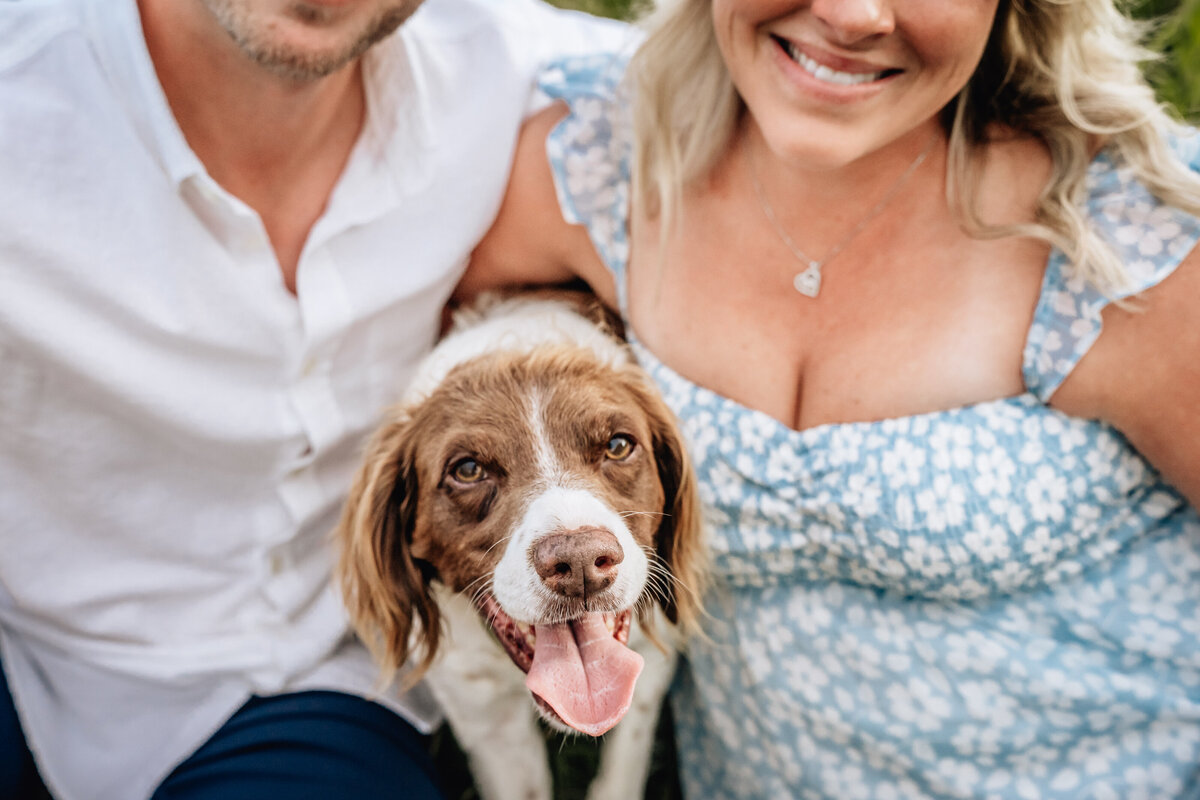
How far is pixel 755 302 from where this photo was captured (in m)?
2.52

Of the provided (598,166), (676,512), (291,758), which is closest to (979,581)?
(676,512)

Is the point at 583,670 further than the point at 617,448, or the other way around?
the point at 617,448

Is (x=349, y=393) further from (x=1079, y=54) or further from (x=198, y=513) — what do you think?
(x=1079, y=54)

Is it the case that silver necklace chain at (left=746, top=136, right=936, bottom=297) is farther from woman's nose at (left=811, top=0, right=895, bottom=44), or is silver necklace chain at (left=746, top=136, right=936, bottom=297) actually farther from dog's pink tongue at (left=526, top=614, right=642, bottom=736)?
dog's pink tongue at (left=526, top=614, right=642, bottom=736)

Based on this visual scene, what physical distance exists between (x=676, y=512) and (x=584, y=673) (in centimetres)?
56

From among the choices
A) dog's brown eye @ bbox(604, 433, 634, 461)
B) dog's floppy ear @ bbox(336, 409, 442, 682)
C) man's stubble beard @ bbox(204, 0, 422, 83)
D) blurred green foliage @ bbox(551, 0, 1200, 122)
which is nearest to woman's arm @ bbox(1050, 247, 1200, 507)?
dog's brown eye @ bbox(604, 433, 634, 461)

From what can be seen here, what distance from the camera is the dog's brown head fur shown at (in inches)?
90.1

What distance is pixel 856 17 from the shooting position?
200 centimetres

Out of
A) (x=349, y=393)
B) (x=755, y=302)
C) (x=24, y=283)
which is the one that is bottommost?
(x=349, y=393)

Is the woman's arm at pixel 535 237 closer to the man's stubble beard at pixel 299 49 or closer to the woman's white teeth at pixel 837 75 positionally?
the man's stubble beard at pixel 299 49

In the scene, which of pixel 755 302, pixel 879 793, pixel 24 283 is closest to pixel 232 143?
pixel 24 283

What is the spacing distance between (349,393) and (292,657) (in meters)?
0.75

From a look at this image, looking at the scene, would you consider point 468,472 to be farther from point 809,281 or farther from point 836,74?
point 836,74

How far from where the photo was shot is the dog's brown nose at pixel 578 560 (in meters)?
1.92
